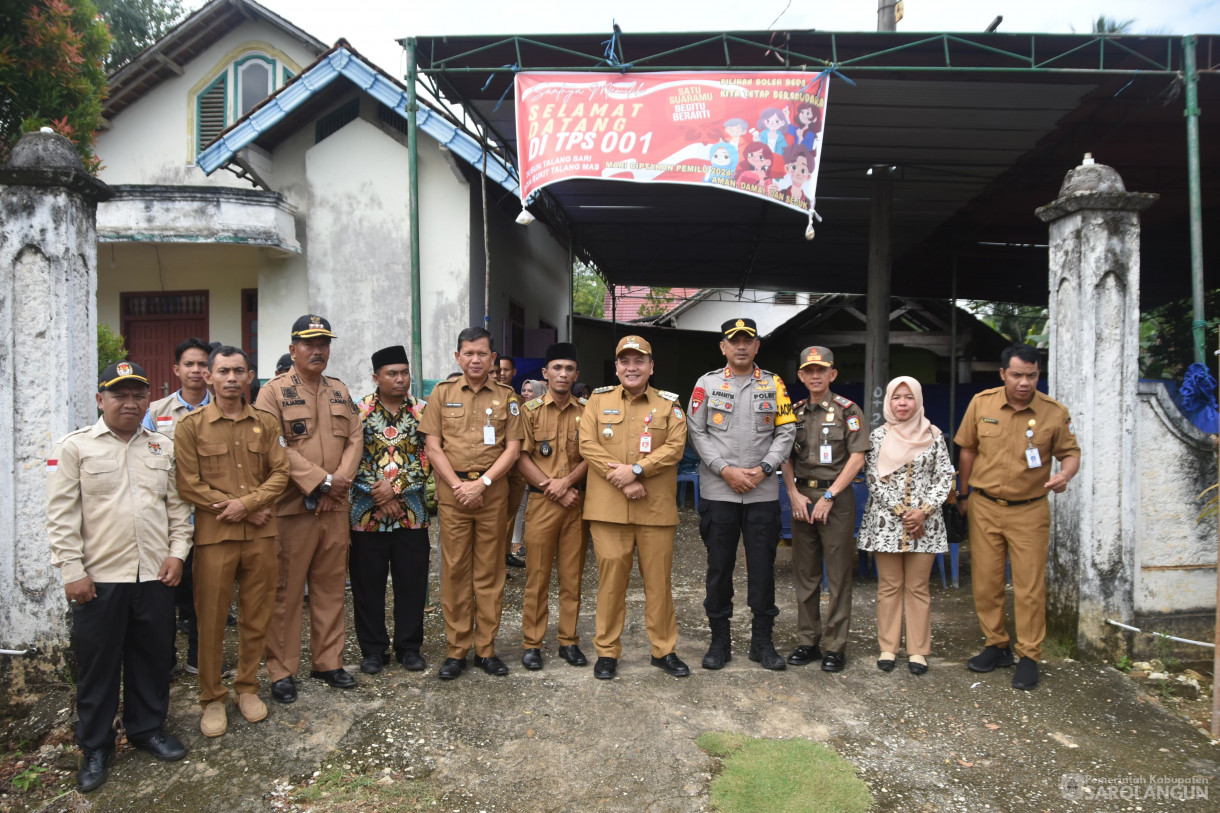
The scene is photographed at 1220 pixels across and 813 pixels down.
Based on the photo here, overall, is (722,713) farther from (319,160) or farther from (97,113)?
(319,160)

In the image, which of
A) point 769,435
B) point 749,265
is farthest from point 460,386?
point 749,265

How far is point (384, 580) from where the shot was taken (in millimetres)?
4352

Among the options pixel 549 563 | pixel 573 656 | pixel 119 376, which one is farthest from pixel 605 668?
pixel 119 376

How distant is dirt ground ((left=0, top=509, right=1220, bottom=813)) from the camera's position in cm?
320

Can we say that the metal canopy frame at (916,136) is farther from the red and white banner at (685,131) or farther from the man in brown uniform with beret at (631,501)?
the man in brown uniform with beret at (631,501)

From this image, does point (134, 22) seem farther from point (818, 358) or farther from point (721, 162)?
point (818, 358)

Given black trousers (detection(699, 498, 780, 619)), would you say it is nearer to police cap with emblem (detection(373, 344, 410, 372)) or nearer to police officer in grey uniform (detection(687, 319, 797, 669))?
police officer in grey uniform (detection(687, 319, 797, 669))

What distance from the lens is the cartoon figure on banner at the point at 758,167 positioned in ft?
19.4

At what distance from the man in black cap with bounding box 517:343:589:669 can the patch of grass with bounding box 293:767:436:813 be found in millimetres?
1159

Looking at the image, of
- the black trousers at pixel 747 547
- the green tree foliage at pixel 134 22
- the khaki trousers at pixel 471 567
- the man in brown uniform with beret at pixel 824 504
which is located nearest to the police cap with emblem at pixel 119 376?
the khaki trousers at pixel 471 567

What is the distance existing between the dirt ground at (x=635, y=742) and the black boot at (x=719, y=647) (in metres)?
0.09

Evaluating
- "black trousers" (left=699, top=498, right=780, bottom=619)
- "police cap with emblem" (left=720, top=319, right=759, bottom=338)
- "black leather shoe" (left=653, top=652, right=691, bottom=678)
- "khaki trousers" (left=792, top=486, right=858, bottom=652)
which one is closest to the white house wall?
"police cap with emblem" (left=720, top=319, right=759, bottom=338)

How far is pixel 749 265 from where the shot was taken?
41.7 ft

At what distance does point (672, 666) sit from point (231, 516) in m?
2.37
